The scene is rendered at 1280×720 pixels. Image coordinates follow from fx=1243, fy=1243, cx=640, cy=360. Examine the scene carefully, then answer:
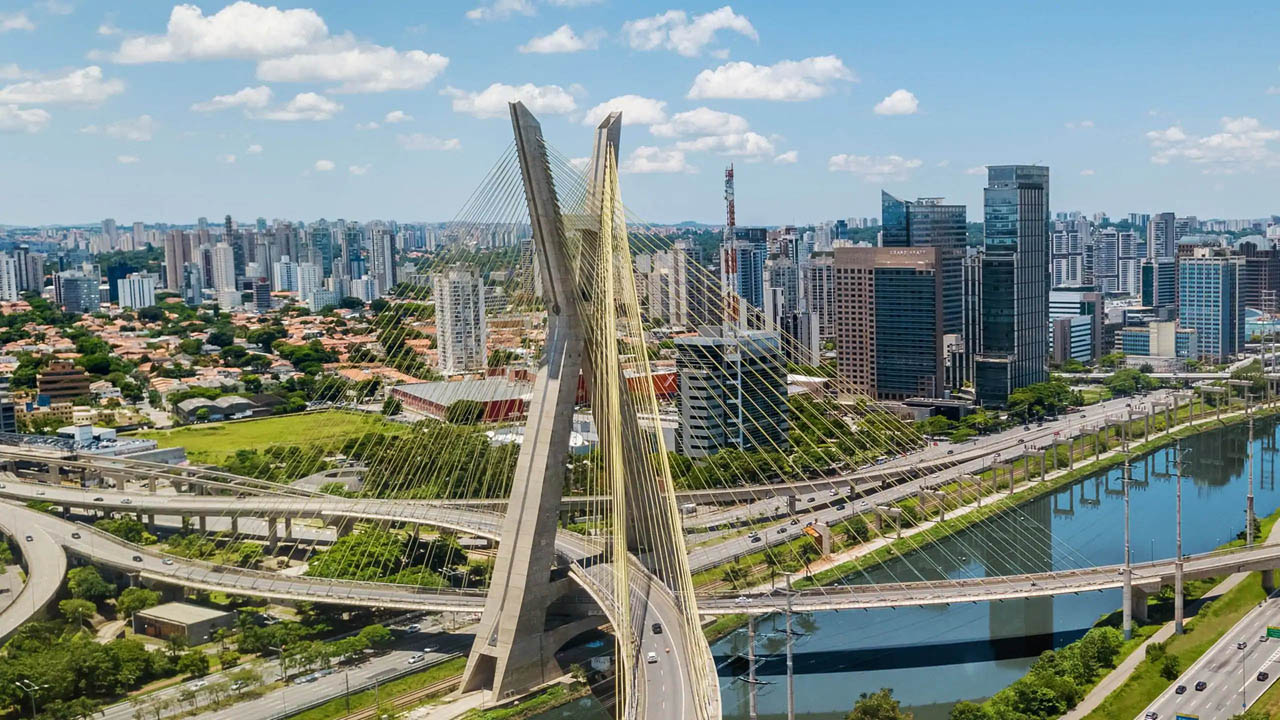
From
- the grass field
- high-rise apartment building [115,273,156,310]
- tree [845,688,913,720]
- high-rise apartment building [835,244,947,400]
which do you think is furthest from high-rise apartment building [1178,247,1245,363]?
high-rise apartment building [115,273,156,310]

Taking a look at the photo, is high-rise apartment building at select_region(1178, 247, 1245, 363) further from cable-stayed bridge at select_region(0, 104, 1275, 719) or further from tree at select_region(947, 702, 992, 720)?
tree at select_region(947, 702, 992, 720)

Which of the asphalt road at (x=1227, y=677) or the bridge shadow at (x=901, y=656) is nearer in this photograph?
the asphalt road at (x=1227, y=677)

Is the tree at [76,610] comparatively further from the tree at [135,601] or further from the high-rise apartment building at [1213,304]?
the high-rise apartment building at [1213,304]

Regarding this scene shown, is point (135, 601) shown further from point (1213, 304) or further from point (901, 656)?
point (1213, 304)

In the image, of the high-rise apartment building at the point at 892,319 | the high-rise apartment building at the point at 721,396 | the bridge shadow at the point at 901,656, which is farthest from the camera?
the high-rise apartment building at the point at 892,319

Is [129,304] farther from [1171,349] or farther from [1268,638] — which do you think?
[1268,638]

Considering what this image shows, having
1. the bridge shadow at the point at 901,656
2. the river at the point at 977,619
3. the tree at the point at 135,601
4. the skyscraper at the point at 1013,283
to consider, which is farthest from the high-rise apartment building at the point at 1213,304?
the tree at the point at 135,601

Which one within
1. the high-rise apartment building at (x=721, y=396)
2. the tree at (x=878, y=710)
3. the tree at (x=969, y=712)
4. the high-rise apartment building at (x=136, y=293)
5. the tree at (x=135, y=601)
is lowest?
the tree at (x=969, y=712)
